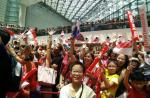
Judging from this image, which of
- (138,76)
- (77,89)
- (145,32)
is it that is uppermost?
(145,32)

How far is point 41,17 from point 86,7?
22.6 feet

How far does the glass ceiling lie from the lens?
36.6 metres

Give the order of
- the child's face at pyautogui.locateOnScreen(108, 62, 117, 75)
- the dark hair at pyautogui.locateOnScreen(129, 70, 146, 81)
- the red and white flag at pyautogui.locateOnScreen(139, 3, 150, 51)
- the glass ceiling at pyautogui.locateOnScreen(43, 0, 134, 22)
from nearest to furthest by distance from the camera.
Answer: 1. the dark hair at pyautogui.locateOnScreen(129, 70, 146, 81)
2. the child's face at pyautogui.locateOnScreen(108, 62, 117, 75)
3. the red and white flag at pyautogui.locateOnScreen(139, 3, 150, 51)
4. the glass ceiling at pyautogui.locateOnScreen(43, 0, 134, 22)

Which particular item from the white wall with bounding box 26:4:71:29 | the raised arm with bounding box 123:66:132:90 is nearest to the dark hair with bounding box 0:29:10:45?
the raised arm with bounding box 123:66:132:90

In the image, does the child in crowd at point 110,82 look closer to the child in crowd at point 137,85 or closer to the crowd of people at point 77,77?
the crowd of people at point 77,77

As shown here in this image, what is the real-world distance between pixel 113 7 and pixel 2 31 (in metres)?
36.0

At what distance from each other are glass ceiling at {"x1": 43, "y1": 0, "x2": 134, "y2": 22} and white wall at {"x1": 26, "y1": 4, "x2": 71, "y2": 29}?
95 centimetres

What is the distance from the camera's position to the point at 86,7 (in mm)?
41062

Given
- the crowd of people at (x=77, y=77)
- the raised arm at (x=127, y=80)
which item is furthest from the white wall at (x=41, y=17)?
the raised arm at (x=127, y=80)

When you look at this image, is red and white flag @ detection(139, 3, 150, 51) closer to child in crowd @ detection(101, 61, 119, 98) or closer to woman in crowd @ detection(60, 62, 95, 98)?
child in crowd @ detection(101, 61, 119, 98)

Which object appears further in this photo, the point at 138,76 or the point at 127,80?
the point at 127,80

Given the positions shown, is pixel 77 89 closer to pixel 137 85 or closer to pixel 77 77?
pixel 77 77

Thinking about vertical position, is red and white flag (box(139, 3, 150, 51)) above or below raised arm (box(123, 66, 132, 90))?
above

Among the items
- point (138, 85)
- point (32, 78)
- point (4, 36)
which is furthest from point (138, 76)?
point (32, 78)
